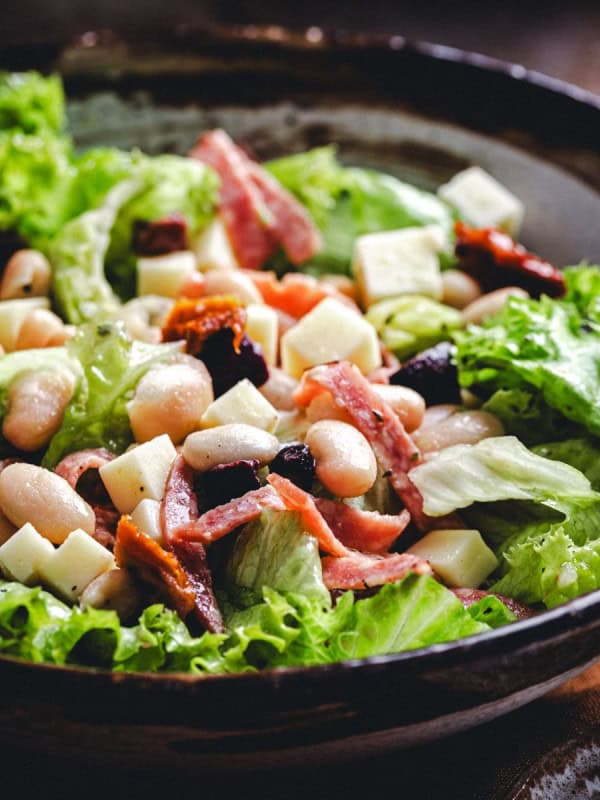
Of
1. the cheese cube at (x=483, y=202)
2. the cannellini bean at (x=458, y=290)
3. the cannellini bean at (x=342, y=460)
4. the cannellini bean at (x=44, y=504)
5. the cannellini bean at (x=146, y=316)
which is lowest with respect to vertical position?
the cannellini bean at (x=44, y=504)

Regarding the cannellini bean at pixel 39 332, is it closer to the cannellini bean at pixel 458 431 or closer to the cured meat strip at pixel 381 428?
the cured meat strip at pixel 381 428

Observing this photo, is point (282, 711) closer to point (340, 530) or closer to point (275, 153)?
point (340, 530)

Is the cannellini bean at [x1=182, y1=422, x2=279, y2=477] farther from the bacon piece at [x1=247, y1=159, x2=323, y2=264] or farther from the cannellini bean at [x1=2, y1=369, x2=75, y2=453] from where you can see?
the bacon piece at [x1=247, y1=159, x2=323, y2=264]

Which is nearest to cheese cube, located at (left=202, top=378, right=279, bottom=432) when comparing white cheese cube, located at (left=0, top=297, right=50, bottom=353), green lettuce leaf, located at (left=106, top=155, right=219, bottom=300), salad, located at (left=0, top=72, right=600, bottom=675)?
salad, located at (left=0, top=72, right=600, bottom=675)

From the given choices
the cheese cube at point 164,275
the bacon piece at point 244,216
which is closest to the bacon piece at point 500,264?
the bacon piece at point 244,216

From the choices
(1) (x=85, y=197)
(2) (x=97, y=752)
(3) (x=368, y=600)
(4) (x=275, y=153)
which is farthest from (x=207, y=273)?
(2) (x=97, y=752)

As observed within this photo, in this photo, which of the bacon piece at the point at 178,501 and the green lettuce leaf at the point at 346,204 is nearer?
the bacon piece at the point at 178,501
